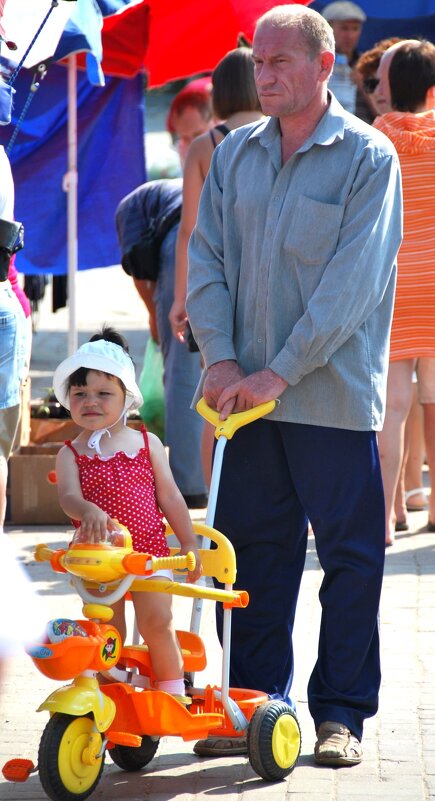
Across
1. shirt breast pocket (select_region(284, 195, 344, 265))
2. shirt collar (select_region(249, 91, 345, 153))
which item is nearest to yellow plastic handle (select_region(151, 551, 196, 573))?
shirt breast pocket (select_region(284, 195, 344, 265))

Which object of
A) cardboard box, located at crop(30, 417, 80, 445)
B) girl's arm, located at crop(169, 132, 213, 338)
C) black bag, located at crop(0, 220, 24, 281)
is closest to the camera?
black bag, located at crop(0, 220, 24, 281)

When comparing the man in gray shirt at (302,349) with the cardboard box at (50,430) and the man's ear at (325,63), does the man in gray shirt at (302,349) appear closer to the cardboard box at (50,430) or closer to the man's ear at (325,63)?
the man's ear at (325,63)

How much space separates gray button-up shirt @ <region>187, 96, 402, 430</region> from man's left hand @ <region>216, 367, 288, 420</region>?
0.03 metres

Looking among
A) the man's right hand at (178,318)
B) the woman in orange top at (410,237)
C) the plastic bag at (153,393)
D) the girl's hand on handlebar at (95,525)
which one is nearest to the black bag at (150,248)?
the plastic bag at (153,393)

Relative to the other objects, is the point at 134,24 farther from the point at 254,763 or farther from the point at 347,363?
the point at 254,763

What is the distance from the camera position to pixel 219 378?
4043mm

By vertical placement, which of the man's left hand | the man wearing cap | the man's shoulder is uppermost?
the man wearing cap

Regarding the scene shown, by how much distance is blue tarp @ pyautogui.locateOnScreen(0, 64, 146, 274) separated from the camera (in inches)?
344

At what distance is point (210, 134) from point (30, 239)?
9.28 feet

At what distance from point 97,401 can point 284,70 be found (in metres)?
1.08

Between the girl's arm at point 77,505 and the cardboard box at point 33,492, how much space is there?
366 centimetres

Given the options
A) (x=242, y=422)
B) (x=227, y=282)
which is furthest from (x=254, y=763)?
(x=227, y=282)

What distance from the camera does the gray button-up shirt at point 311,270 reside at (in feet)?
12.8

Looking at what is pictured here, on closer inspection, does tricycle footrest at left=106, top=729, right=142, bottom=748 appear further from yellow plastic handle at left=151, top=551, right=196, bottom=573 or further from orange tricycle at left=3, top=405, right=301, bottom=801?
yellow plastic handle at left=151, top=551, right=196, bottom=573
